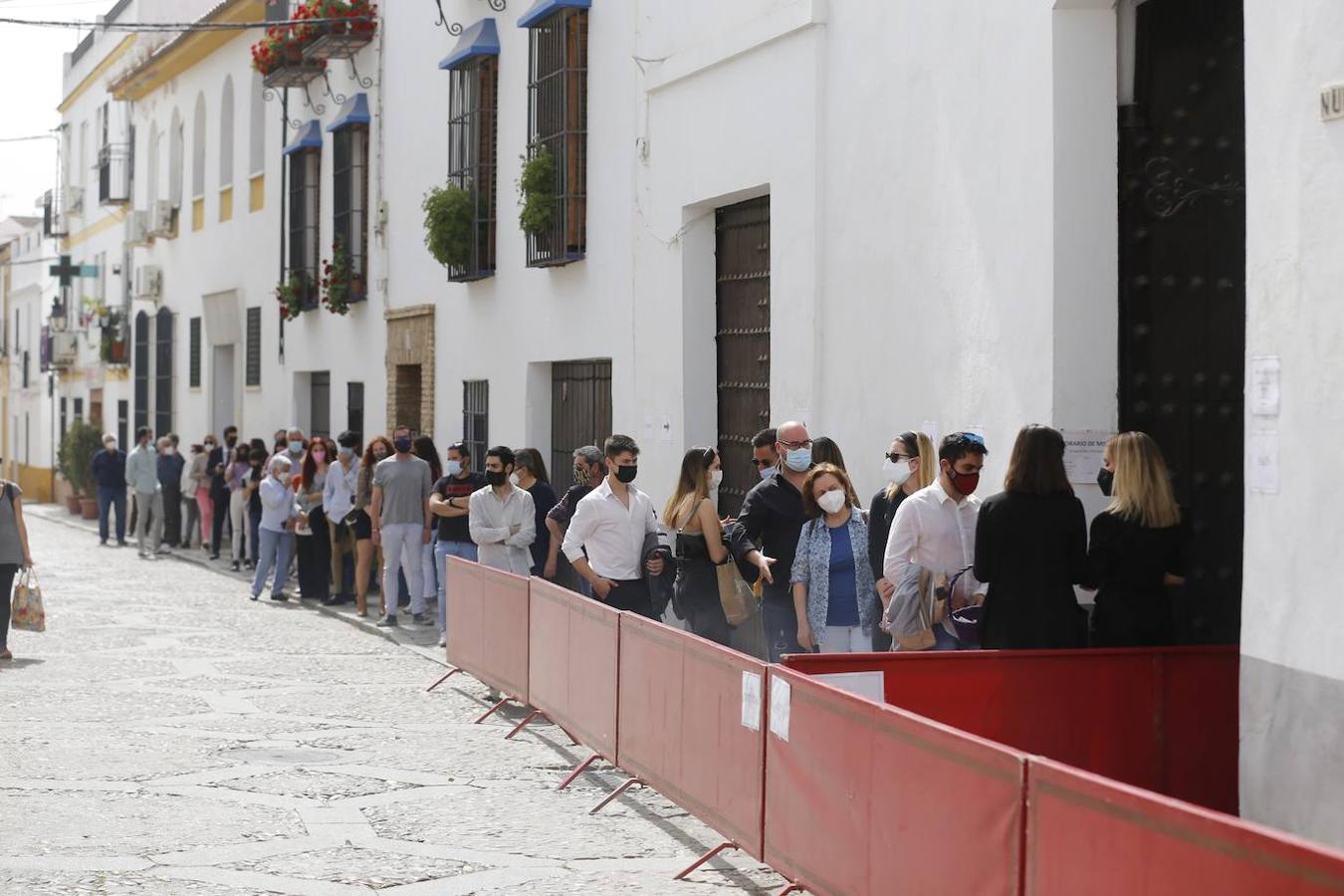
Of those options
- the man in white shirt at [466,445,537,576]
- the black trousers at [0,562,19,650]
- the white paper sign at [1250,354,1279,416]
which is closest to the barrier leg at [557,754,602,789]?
the white paper sign at [1250,354,1279,416]

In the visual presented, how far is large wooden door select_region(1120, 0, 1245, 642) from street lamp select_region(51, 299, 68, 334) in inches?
1458

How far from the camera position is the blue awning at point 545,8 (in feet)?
54.6

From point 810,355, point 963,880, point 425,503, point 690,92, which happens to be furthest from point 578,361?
point 963,880

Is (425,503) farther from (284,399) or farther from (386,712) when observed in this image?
(284,399)

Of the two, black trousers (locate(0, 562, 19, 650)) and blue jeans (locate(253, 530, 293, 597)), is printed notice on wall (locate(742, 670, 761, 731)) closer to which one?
black trousers (locate(0, 562, 19, 650))

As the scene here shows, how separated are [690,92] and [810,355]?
9.91 ft

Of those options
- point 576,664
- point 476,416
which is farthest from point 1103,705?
point 476,416

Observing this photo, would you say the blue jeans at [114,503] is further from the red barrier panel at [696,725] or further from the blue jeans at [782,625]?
the red barrier panel at [696,725]

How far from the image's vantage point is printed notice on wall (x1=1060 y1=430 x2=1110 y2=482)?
9688 mm

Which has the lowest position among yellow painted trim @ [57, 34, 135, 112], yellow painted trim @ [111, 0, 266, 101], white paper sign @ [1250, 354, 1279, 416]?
white paper sign @ [1250, 354, 1279, 416]

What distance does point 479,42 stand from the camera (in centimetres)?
1872

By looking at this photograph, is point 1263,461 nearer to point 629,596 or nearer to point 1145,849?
point 1145,849

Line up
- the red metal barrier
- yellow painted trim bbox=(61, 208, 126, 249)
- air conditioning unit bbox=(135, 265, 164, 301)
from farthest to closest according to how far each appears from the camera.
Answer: yellow painted trim bbox=(61, 208, 126, 249) < air conditioning unit bbox=(135, 265, 164, 301) < the red metal barrier

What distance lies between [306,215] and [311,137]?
115cm
